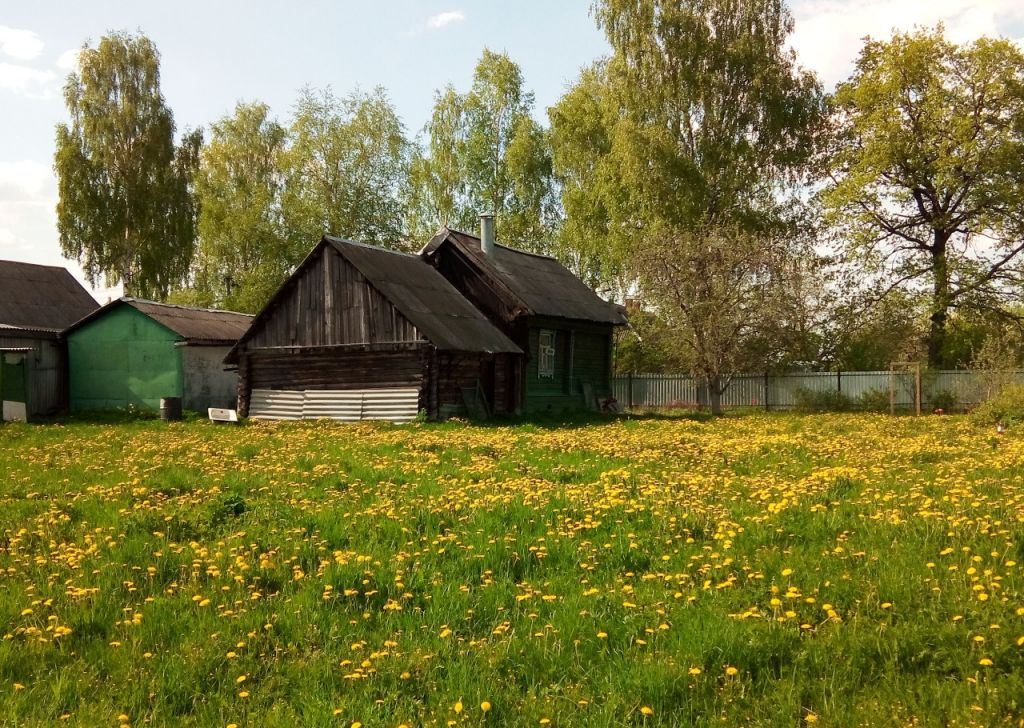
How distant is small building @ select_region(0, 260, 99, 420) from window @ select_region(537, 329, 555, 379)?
60.9 ft

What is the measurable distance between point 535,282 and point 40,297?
22995 mm

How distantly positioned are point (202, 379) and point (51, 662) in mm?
28251

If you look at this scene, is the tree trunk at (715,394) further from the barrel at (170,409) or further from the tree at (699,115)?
the barrel at (170,409)

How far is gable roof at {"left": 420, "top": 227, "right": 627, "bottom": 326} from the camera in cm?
3136

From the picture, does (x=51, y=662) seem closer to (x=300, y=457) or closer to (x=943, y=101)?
(x=300, y=457)

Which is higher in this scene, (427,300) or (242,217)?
(242,217)

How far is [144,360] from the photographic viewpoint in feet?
103

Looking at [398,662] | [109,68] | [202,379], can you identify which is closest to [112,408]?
[202,379]

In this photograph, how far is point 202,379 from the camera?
32.0m

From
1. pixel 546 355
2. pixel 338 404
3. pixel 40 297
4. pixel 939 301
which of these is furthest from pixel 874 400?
pixel 40 297

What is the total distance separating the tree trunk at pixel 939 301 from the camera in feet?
124

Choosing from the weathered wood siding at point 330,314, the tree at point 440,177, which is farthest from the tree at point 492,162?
the weathered wood siding at point 330,314

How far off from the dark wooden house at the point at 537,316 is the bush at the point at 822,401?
9103mm

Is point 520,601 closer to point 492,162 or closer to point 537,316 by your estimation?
point 537,316
